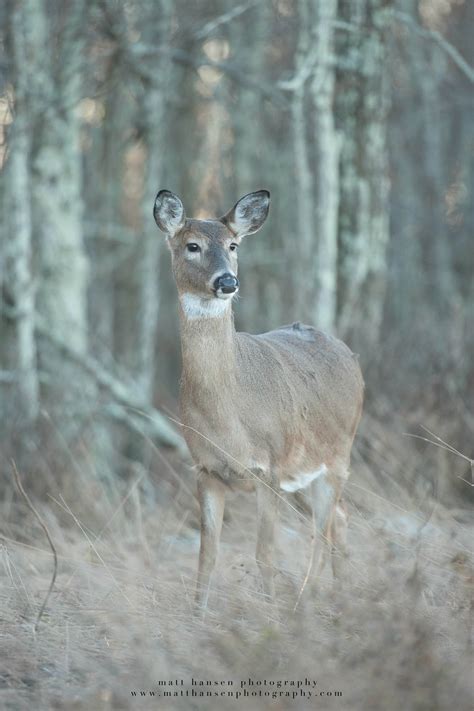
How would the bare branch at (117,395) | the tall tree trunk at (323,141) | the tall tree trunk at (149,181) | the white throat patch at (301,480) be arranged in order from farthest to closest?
the tall tree trunk at (149,181)
the bare branch at (117,395)
the tall tree trunk at (323,141)
the white throat patch at (301,480)

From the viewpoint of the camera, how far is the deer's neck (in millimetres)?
6141

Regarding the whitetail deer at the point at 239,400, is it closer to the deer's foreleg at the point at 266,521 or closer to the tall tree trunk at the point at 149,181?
the deer's foreleg at the point at 266,521

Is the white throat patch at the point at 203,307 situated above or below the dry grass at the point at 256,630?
above

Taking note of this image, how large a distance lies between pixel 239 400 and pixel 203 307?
0.54 meters

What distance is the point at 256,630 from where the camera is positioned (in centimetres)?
490

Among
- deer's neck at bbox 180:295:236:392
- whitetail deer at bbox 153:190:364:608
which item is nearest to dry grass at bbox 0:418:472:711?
whitetail deer at bbox 153:190:364:608

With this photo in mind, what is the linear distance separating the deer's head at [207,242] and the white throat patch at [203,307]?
0.03 metres

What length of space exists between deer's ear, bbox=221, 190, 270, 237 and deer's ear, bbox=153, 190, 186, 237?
27 cm

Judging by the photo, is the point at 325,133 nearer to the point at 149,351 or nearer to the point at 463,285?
the point at 149,351

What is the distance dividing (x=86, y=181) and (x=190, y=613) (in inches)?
698

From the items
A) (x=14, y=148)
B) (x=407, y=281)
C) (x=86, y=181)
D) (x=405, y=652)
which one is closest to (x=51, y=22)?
(x=14, y=148)

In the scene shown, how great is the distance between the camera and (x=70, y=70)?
11.4m

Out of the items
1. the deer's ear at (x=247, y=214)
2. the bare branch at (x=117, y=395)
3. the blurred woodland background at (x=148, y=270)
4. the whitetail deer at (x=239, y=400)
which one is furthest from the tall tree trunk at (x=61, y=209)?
the deer's ear at (x=247, y=214)

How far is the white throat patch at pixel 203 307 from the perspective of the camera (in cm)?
622
